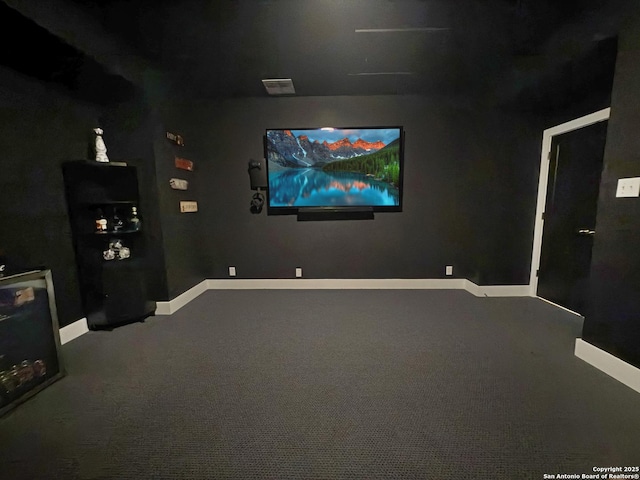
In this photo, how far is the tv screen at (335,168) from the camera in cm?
337

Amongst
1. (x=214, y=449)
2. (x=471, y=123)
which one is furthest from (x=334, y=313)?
(x=471, y=123)

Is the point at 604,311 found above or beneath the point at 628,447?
above

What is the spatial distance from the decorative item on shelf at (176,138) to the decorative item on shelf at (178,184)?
0.43m

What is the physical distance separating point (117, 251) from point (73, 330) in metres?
0.78

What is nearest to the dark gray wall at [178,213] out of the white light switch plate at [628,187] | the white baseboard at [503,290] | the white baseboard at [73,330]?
the white baseboard at [73,330]

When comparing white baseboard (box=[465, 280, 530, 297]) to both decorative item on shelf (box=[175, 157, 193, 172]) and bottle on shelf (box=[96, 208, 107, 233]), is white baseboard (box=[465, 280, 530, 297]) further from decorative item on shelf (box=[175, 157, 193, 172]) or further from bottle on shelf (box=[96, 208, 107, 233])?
bottle on shelf (box=[96, 208, 107, 233])

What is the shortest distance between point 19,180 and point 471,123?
4.51 m

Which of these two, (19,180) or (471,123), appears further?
(471,123)

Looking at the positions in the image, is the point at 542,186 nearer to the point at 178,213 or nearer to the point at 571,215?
the point at 571,215

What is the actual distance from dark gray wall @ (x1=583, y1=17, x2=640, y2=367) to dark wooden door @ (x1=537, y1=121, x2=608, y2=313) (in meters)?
0.95

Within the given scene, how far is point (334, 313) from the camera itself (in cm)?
285

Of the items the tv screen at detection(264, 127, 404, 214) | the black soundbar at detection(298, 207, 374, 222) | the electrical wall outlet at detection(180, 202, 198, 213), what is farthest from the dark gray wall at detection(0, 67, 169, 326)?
the black soundbar at detection(298, 207, 374, 222)

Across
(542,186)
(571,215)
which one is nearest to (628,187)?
(571,215)

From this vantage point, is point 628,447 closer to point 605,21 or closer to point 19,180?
point 605,21
